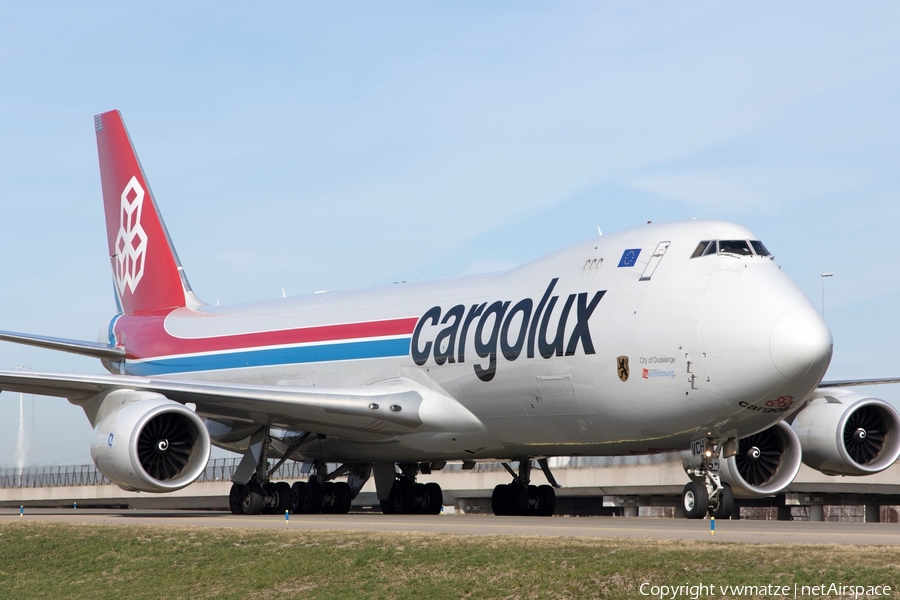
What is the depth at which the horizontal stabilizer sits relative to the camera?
27.0m

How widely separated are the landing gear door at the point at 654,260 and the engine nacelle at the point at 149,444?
8537 mm

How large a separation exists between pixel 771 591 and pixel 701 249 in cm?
876

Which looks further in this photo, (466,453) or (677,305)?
(466,453)

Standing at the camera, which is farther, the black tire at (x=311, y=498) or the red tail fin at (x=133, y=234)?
the red tail fin at (x=133, y=234)

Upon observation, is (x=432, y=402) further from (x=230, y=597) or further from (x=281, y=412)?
(x=230, y=597)

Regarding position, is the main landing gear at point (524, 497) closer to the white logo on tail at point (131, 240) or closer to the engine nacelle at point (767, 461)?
the engine nacelle at point (767, 461)

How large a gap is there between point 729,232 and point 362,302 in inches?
356

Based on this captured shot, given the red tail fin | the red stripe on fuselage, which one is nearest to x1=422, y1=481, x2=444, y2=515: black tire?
the red stripe on fuselage

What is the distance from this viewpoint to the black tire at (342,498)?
26.3 meters

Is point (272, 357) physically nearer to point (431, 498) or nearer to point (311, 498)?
point (311, 498)

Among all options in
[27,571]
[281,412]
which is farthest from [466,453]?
[27,571]

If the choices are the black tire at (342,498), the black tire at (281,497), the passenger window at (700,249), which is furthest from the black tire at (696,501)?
the black tire at (342,498)

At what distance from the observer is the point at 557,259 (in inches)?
844

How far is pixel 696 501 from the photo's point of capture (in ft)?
60.2
